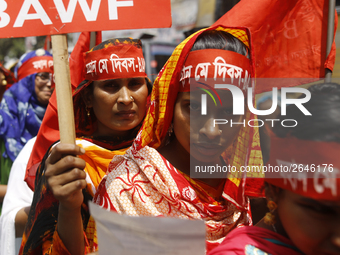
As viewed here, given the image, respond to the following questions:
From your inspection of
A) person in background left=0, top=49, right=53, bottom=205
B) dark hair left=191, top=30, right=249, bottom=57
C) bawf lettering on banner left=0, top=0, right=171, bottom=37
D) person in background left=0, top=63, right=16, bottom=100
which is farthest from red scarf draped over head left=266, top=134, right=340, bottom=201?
person in background left=0, top=63, right=16, bottom=100

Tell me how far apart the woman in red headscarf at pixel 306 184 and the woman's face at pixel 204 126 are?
0.44 meters

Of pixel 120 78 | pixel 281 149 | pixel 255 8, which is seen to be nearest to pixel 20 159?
pixel 120 78

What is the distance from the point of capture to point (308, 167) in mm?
1097

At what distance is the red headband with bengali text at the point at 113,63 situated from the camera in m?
2.61

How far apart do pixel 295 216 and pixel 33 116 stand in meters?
4.24

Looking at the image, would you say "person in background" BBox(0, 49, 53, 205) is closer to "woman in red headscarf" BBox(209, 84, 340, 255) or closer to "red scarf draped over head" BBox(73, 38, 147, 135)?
"red scarf draped over head" BBox(73, 38, 147, 135)

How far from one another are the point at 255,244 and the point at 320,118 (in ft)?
1.55

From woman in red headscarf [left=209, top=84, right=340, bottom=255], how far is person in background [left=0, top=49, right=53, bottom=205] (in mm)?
3960

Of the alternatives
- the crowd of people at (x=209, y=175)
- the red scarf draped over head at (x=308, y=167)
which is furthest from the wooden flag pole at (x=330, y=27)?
the red scarf draped over head at (x=308, y=167)

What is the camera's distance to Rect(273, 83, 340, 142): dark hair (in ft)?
3.51

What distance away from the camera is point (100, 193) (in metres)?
1.78

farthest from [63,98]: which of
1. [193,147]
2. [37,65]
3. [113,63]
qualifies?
[37,65]

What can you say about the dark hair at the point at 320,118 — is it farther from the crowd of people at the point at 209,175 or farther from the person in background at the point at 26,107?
the person in background at the point at 26,107

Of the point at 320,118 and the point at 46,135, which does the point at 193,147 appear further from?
the point at 46,135
